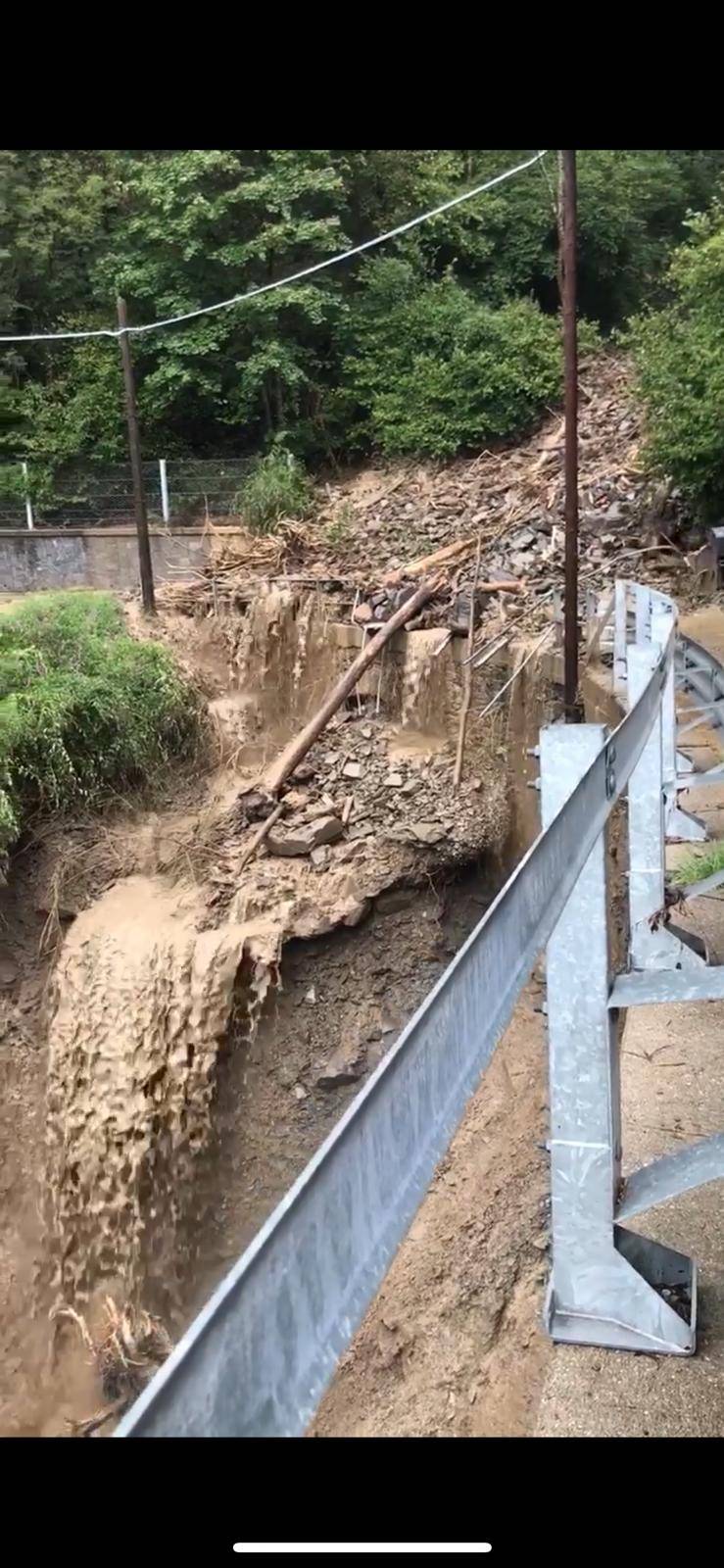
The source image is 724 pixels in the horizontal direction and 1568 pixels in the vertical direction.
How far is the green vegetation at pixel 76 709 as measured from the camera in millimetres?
11367

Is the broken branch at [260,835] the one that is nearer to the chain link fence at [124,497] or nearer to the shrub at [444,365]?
the chain link fence at [124,497]

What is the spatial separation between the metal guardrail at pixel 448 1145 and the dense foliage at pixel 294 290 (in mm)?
16495

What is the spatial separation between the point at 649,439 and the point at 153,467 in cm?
843

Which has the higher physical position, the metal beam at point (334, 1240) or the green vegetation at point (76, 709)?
the metal beam at point (334, 1240)

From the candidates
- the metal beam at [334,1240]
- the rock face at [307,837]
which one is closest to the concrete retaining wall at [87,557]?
the rock face at [307,837]

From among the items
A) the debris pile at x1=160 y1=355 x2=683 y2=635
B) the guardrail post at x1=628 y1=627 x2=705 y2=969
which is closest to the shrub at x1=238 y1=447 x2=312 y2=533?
the debris pile at x1=160 y1=355 x2=683 y2=635

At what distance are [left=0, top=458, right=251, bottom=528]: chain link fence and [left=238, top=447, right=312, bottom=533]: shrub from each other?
48 centimetres

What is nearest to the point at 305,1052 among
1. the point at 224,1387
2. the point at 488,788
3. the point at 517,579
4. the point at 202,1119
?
the point at 202,1119

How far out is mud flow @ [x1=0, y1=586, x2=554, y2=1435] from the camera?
9.67 metres

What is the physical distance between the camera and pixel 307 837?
11203 mm

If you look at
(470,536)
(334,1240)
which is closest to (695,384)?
(470,536)

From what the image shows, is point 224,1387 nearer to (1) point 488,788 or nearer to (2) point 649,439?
(1) point 488,788

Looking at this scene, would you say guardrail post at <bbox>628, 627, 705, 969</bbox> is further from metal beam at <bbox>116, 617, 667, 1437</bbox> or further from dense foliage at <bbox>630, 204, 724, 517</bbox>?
dense foliage at <bbox>630, 204, 724, 517</bbox>

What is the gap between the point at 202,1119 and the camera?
9.93m
